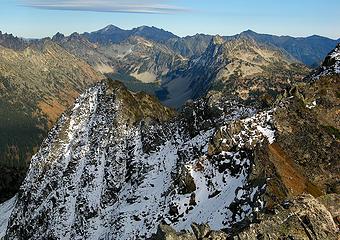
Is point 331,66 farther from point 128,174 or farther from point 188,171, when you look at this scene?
point 128,174

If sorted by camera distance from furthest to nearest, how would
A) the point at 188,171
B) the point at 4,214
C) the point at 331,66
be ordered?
the point at 4,214 < the point at 331,66 < the point at 188,171

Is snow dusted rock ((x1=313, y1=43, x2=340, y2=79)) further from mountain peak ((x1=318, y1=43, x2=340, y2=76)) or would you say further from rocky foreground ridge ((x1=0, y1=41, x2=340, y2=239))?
rocky foreground ridge ((x1=0, y1=41, x2=340, y2=239))

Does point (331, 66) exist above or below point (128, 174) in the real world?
above

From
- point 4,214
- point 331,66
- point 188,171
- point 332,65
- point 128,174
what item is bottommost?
point 4,214

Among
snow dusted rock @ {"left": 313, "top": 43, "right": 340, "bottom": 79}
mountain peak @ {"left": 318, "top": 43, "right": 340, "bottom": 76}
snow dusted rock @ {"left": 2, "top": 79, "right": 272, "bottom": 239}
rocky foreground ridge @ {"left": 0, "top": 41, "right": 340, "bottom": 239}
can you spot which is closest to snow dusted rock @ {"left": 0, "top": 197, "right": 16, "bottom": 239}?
snow dusted rock @ {"left": 2, "top": 79, "right": 272, "bottom": 239}

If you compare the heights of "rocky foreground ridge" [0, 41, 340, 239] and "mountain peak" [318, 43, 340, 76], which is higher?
"mountain peak" [318, 43, 340, 76]

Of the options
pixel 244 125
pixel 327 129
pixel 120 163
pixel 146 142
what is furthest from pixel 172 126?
pixel 327 129

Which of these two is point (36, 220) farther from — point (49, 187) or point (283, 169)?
point (283, 169)

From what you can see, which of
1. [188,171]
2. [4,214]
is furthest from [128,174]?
[4,214]

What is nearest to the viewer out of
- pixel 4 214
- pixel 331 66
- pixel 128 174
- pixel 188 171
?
pixel 188 171
